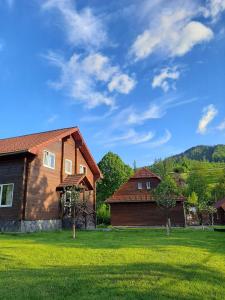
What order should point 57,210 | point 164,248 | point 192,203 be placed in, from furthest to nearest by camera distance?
point 192,203 < point 57,210 < point 164,248

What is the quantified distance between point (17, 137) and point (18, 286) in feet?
71.1

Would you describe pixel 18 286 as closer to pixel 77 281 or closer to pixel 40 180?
pixel 77 281

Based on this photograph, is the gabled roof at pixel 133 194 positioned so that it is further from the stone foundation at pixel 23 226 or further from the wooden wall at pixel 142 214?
the stone foundation at pixel 23 226

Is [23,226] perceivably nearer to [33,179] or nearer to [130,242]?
[33,179]

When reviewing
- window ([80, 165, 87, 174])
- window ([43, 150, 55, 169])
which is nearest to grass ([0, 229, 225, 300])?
window ([43, 150, 55, 169])

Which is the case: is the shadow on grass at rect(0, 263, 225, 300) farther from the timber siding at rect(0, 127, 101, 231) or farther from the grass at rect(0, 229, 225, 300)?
the timber siding at rect(0, 127, 101, 231)

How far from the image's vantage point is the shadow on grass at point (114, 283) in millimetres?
5918

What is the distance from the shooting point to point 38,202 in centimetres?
2081

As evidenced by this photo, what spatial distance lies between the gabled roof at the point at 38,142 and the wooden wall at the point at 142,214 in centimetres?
558

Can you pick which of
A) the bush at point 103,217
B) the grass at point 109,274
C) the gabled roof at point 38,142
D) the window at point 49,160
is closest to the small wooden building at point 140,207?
the gabled roof at point 38,142

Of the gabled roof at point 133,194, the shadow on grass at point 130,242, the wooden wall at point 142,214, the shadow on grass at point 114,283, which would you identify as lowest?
the shadow on grass at point 114,283

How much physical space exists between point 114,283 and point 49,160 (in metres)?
17.0

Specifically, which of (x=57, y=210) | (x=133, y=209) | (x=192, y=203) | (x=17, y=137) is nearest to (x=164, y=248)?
(x=57, y=210)

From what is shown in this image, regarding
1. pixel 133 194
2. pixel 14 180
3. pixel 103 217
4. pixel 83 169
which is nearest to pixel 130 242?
pixel 14 180
